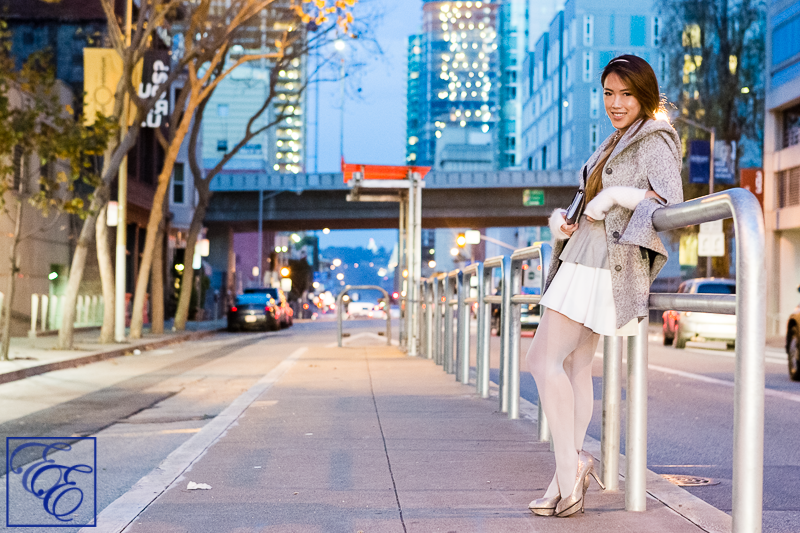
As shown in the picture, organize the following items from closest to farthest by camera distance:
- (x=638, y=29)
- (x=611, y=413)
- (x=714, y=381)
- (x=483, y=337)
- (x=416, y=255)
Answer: (x=611, y=413), (x=483, y=337), (x=714, y=381), (x=416, y=255), (x=638, y=29)

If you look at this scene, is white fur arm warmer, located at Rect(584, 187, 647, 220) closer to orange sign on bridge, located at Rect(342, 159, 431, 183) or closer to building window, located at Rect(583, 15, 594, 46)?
orange sign on bridge, located at Rect(342, 159, 431, 183)

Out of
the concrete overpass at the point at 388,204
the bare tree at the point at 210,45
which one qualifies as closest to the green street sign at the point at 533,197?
the concrete overpass at the point at 388,204

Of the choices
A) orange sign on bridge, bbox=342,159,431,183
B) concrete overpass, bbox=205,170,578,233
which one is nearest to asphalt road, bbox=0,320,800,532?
orange sign on bridge, bbox=342,159,431,183

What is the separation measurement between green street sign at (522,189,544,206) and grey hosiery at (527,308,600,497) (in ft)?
156

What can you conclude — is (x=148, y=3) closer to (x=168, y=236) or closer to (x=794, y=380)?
(x=794, y=380)

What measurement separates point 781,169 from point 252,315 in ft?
70.1

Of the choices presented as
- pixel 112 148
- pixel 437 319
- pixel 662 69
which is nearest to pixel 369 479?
pixel 437 319

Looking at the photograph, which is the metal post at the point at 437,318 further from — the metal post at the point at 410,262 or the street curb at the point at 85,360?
the street curb at the point at 85,360

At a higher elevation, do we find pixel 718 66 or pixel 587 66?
pixel 587 66

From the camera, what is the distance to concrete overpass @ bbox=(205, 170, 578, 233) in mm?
51688

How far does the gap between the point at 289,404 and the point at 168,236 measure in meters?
39.4

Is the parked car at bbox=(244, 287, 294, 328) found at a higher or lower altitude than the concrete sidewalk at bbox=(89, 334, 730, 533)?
higher

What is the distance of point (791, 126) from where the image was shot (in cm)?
3862

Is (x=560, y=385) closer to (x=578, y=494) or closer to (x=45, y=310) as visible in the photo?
(x=578, y=494)
